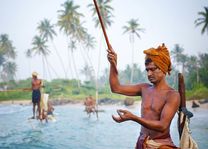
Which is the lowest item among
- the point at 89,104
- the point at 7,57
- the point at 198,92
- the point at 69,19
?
the point at 89,104

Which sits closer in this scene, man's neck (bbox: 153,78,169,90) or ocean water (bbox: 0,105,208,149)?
man's neck (bbox: 153,78,169,90)

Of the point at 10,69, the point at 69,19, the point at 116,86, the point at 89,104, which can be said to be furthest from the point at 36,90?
the point at 116,86

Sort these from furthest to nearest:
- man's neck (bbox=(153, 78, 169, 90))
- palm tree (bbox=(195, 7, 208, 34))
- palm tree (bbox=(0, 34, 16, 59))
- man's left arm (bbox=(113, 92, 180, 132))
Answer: palm tree (bbox=(195, 7, 208, 34)), palm tree (bbox=(0, 34, 16, 59)), man's neck (bbox=(153, 78, 169, 90)), man's left arm (bbox=(113, 92, 180, 132))

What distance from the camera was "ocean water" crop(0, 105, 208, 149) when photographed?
7.34m

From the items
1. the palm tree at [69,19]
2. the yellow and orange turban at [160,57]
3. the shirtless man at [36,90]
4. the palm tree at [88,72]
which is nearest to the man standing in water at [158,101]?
the yellow and orange turban at [160,57]

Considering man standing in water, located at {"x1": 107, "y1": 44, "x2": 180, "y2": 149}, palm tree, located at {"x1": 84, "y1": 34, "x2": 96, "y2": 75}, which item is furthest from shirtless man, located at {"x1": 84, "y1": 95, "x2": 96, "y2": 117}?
man standing in water, located at {"x1": 107, "y1": 44, "x2": 180, "y2": 149}

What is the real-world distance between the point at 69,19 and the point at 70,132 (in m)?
5.54

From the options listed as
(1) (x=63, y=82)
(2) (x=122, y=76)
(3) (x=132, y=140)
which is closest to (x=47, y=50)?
(1) (x=63, y=82)

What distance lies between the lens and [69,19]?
12305 millimetres

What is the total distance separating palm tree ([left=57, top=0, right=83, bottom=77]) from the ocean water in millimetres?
3300

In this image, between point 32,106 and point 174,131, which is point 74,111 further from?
point 174,131

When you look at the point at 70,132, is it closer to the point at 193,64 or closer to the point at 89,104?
the point at 89,104

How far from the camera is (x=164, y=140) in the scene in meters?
1.55

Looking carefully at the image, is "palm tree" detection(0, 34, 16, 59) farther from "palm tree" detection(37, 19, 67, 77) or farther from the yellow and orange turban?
the yellow and orange turban
